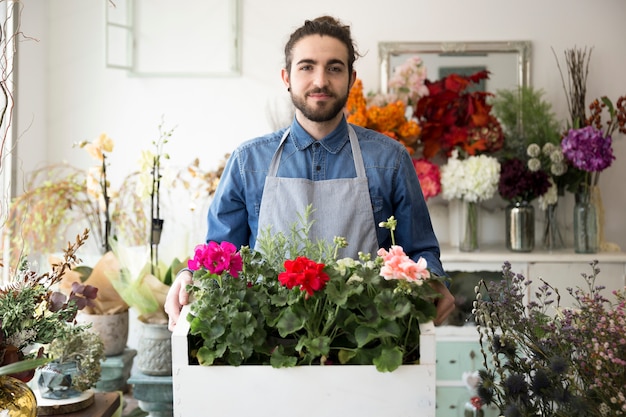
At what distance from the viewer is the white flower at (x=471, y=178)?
351 cm

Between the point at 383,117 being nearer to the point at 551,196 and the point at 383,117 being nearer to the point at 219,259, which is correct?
the point at 551,196

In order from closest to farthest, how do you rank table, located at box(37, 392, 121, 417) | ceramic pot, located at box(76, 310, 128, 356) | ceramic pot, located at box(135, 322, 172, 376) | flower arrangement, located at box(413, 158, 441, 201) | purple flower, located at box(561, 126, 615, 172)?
table, located at box(37, 392, 121, 417), ceramic pot, located at box(135, 322, 172, 376), ceramic pot, located at box(76, 310, 128, 356), purple flower, located at box(561, 126, 615, 172), flower arrangement, located at box(413, 158, 441, 201)

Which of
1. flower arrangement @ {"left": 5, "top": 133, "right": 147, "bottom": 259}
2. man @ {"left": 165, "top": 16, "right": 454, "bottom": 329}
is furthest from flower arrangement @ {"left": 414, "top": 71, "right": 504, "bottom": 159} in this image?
man @ {"left": 165, "top": 16, "right": 454, "bottom": 329}

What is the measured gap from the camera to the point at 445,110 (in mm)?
3639

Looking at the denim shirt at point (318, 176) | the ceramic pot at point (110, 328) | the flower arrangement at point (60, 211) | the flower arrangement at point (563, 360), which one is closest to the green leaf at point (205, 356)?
the flower arrangement at point (563, 360)

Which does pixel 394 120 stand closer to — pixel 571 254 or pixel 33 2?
pixel 571 254

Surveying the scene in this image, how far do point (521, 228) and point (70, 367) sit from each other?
233cm

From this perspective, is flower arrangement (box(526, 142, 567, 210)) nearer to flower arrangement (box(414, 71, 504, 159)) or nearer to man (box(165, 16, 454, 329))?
flower arrangement (box(414, 71, 504, 159))

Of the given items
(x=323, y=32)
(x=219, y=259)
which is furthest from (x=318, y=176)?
Result: (x=219, y=259)

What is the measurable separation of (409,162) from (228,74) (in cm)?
201

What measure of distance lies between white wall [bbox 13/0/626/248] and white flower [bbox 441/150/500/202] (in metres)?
0.58

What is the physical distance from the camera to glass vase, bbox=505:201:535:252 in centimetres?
358

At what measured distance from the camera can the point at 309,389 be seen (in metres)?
1.25

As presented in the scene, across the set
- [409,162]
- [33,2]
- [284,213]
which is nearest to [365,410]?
[284,213]
